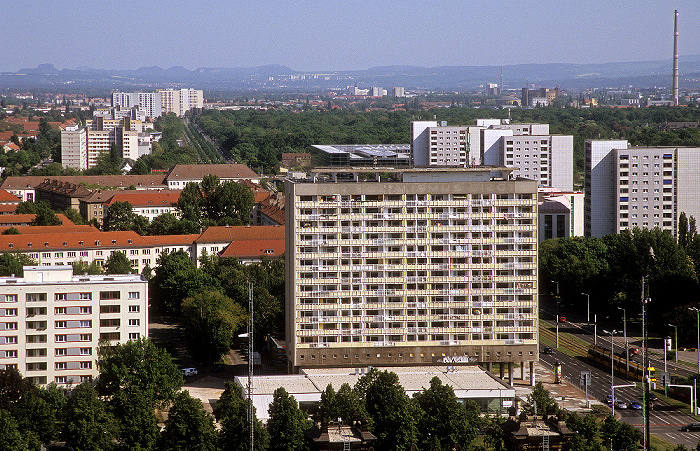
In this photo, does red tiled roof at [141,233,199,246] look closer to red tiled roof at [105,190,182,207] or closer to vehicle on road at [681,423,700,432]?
red tiled roof at [105,190,182,207]

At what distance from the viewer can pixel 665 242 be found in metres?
69.5

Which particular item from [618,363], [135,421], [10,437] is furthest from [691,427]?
[10,437]

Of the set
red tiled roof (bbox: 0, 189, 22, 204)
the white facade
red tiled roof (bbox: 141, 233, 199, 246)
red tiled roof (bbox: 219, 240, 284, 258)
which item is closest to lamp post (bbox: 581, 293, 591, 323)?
the white facade

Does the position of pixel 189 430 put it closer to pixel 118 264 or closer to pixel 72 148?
pixel 118 264

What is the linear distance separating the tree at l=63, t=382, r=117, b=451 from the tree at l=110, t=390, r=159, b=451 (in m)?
0.45

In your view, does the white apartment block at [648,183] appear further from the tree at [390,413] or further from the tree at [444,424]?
the tree at [444,424]

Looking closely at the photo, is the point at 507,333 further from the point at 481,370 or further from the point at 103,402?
the point at 103,402

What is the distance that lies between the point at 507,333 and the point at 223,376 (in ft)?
50.0

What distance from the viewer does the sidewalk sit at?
4922 cm

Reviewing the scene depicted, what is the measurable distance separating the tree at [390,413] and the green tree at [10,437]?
44.8 ft

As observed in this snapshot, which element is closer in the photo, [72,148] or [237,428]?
[237,428]

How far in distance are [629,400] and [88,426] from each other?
26.9 m

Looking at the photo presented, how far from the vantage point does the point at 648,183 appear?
87.1 metres

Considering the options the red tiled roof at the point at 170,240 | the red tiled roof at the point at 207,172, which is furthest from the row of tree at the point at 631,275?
the red tiled roof at the point at 207,172
